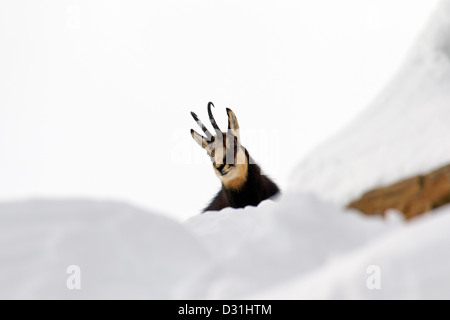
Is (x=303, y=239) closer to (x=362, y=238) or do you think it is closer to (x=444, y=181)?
(x=362, y=238)

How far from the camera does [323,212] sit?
2.59 m

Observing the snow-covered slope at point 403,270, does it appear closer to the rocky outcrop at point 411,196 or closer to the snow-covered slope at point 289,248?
the snow-covered slope at point 289,248

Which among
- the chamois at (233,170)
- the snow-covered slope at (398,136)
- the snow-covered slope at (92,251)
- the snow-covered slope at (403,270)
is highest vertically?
the chamois at (233,170)

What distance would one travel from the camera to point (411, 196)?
9.92 feet

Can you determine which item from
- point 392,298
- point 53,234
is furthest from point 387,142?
point 53,234

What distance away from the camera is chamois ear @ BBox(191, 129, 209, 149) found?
24.0 feet

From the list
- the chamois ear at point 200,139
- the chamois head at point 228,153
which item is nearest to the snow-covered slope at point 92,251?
the chamois head at point 228,153

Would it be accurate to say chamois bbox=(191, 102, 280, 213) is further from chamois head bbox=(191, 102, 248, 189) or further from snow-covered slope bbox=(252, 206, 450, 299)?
snow-covered slope bbox=(252, 206, 450, 299)

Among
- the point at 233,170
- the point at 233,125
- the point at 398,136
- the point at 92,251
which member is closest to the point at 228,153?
the point at 233,170

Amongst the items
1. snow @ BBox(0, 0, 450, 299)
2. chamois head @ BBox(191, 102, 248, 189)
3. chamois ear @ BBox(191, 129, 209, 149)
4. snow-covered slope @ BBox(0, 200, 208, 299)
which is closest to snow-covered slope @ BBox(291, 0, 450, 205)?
snow @ BBox(0, 0, 450, 299)

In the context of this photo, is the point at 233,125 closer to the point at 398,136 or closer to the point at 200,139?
the point at 200,139

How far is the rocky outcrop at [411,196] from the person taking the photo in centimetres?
295
